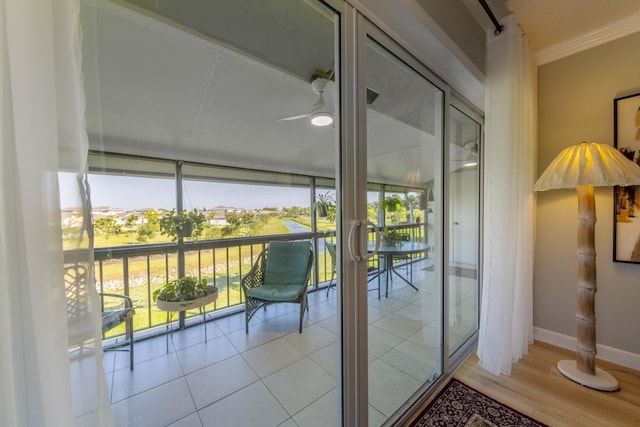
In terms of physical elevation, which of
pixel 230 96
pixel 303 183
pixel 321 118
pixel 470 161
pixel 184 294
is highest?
pixel 230 96

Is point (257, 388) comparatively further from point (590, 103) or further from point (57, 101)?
point (590, 103)

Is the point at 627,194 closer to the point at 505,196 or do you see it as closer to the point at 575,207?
the point at 575,207

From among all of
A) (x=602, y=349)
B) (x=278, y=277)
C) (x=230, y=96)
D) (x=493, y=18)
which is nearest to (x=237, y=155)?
(x=230, y=96)

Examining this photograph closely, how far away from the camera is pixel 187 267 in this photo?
1722 mm

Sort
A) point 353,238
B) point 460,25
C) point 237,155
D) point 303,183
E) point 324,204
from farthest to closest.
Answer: point 237,155, point 303,183, point 460,25, point 324,204, point 353,238

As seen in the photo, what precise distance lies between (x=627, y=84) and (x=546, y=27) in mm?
734

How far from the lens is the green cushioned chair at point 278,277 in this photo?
7.41ft

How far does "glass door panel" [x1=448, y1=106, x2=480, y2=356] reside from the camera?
6.53 ft

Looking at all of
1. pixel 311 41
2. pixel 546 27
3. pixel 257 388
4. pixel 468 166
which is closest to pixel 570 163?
pixel 468 166

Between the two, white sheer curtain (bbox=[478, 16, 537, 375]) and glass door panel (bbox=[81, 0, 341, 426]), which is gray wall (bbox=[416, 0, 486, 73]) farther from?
glass door panel (bbox=[81, 0, 341, 426])

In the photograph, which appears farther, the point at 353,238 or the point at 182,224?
the point at 182,224

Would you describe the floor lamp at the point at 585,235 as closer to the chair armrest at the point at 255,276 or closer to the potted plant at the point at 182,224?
the chair armrest at the point at 255,276

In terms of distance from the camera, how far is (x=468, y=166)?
2.16 metres

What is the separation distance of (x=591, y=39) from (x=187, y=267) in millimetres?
3549
